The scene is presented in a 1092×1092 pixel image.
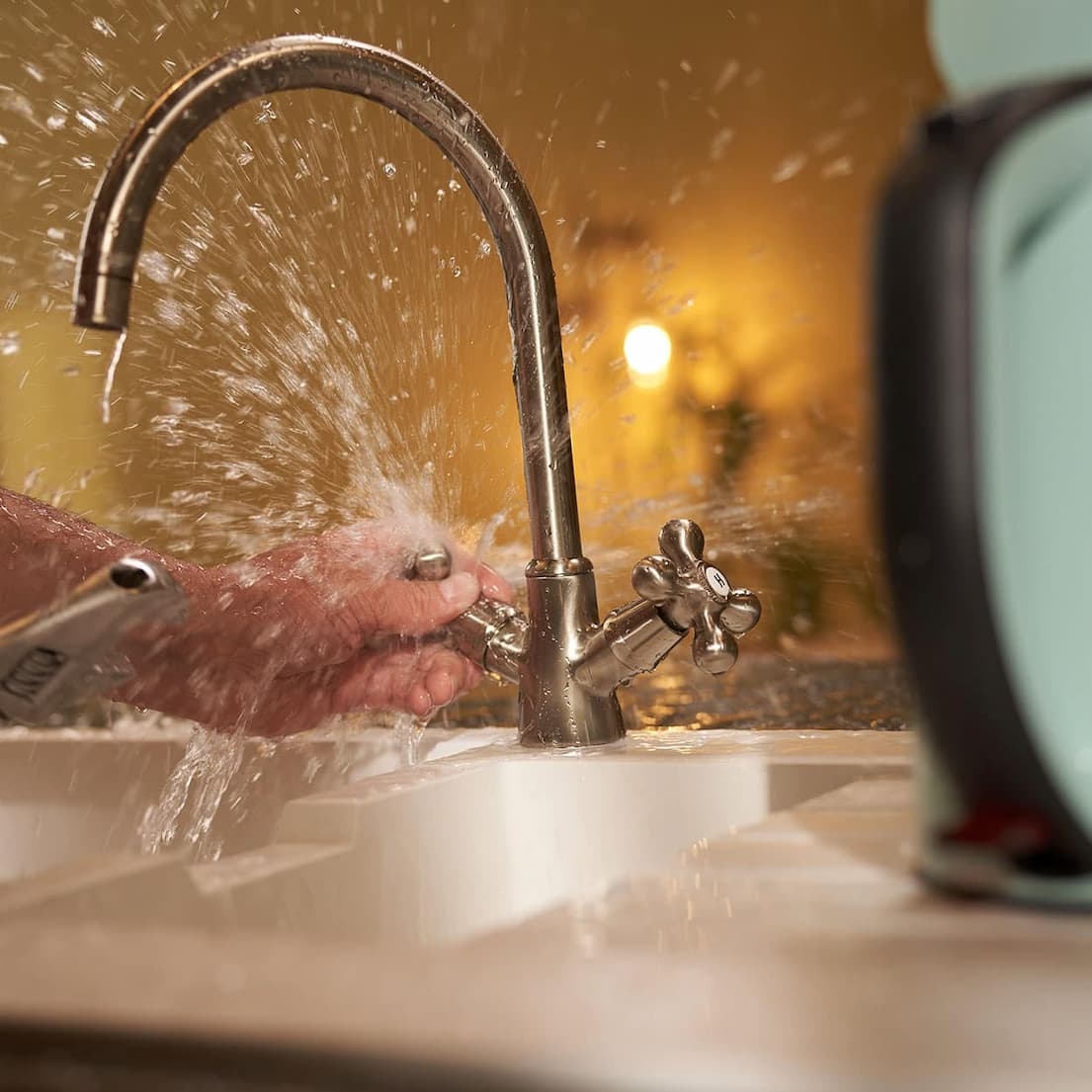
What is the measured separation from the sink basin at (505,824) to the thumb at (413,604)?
0.09m

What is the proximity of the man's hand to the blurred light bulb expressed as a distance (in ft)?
1.81

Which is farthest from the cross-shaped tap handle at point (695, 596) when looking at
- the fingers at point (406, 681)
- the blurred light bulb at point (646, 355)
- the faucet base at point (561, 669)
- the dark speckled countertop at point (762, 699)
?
the blurred light bulb at point (646, 355)

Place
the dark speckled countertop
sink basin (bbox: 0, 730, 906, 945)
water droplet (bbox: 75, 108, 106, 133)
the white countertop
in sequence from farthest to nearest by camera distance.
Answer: water droplet (bbox: 75, 108, 106, 133)
the dark speckled countertop
sink basin (bbox: 0, 730, 906, 945)
the white countertop

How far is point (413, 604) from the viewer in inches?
33.3

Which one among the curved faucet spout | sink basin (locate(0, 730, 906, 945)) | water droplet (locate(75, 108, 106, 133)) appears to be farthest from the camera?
water droplet (locate(75, 108, 106, 133))

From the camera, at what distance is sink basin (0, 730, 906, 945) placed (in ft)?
1.86

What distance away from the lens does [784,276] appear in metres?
1.37

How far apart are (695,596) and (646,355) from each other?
678 millimetres

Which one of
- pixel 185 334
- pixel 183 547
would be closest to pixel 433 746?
pixel 183 547

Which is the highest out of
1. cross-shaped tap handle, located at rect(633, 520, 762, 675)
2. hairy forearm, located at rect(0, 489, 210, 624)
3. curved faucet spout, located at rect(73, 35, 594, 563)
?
curved faucet spout, located at rect(73, 35, 594, 563)

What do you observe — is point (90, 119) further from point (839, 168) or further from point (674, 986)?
point (674, 986)

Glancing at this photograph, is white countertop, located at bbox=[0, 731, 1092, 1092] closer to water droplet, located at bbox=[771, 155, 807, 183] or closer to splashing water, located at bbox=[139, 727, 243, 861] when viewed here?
splashing water, located at bbox=[139, 727, 243, 861]

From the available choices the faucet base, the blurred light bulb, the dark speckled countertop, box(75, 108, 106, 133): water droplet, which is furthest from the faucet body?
box(75, 108, 106, 133): water droplet

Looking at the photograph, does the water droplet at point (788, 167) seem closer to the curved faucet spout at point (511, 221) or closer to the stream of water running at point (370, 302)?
the stream of water running at point (370, 302)
